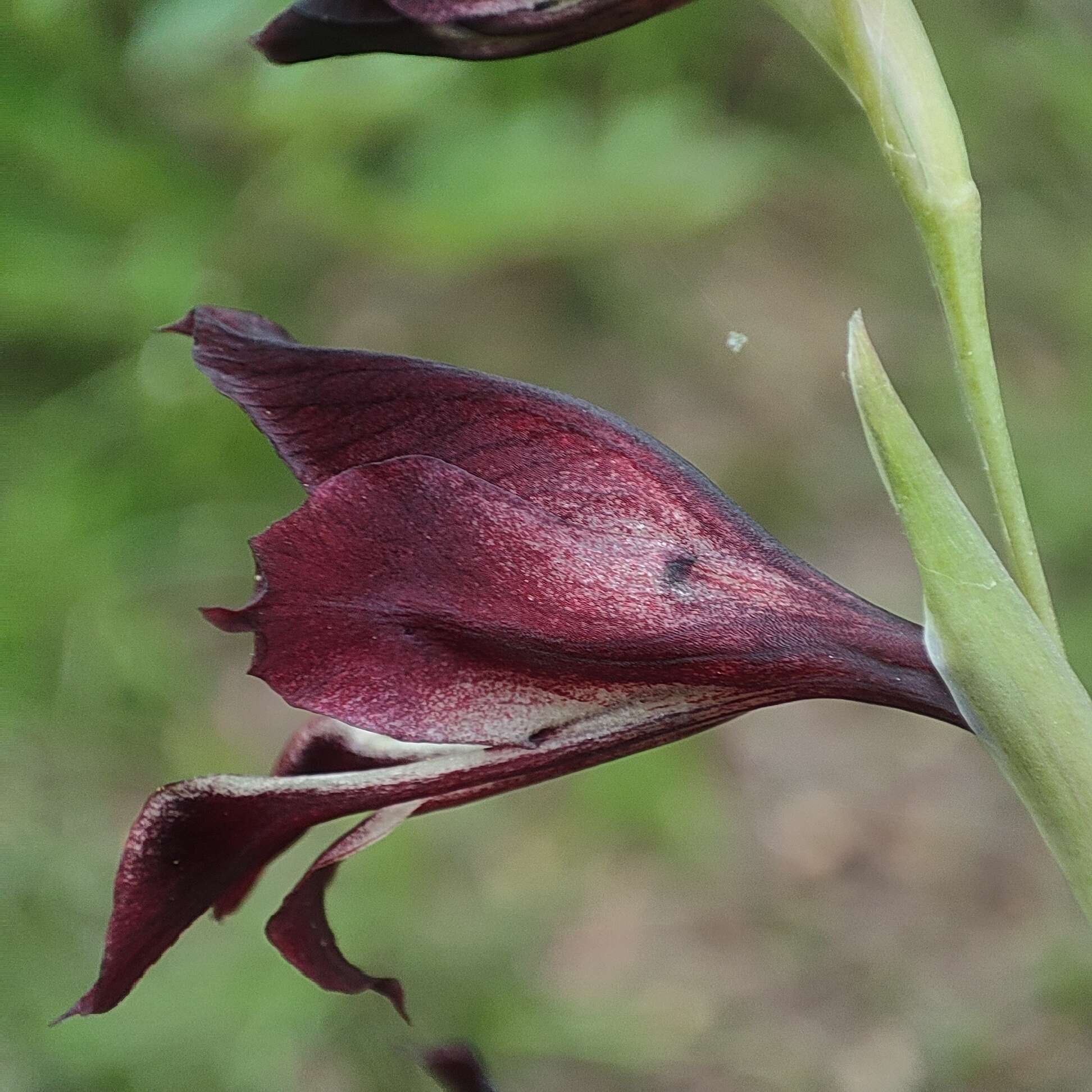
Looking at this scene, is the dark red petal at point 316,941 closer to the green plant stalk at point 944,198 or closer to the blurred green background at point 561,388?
the green plant stalk at point 944,198

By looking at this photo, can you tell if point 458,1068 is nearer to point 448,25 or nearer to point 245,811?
point 245,811

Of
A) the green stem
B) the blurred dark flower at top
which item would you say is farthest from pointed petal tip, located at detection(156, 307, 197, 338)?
the green stem

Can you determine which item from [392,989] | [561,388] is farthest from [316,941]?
[561,388]

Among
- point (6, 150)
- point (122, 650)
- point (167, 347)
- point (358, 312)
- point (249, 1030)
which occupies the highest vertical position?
point (6, 150)

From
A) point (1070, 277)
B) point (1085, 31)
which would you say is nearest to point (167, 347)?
point (1070, 277)

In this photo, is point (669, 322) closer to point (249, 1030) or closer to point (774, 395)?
point (774, 395)

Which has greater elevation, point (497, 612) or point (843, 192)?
point (497, 612)
